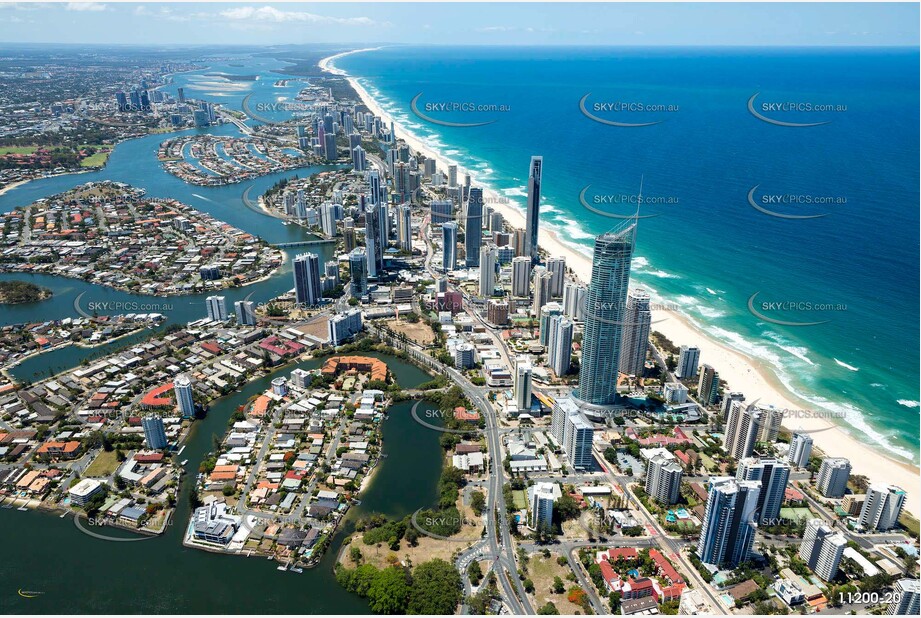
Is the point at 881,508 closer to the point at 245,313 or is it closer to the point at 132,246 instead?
the point at 245,313

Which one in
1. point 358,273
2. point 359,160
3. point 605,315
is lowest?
point 358,273

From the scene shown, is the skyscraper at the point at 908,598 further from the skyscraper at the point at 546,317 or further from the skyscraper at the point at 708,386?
the skyscraper at the point at 546,317

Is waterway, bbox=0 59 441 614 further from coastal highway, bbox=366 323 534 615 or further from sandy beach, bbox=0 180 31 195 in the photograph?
sandy beach, bbox=0 180 31 195

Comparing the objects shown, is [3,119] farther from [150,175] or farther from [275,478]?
[275,478]

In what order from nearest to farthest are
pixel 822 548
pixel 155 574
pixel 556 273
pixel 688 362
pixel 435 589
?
pixel 435 589, pixel 822 548, pixel 155 574, pixel 688 362, pixel 556 273

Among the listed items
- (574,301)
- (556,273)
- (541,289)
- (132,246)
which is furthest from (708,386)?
(132,246)
